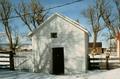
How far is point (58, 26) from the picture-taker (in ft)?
82.8

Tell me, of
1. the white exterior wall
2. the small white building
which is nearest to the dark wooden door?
the small white building

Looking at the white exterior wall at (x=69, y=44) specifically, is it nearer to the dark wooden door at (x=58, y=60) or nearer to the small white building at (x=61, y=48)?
the small white building at (x=61, y=48)

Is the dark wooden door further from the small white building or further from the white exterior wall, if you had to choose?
the white exterior wall

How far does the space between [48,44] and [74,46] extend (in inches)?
81.9

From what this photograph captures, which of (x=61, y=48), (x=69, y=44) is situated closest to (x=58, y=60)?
(x=61, y=48)

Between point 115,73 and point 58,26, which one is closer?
point 115,73

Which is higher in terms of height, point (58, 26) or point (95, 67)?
point (58, 26)

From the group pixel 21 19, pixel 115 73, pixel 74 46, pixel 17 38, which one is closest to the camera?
pixel 115 73

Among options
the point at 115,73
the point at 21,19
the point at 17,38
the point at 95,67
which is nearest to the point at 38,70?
the point at 95,67

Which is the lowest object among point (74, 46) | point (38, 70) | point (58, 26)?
point (38, 70)

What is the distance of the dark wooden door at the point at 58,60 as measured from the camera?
25125 millimetres

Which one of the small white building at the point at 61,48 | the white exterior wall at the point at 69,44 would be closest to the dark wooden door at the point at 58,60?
the small white building at the point at 61,48

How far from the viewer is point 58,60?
2531 cm

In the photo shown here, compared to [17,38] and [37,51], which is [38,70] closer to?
[37,51]
